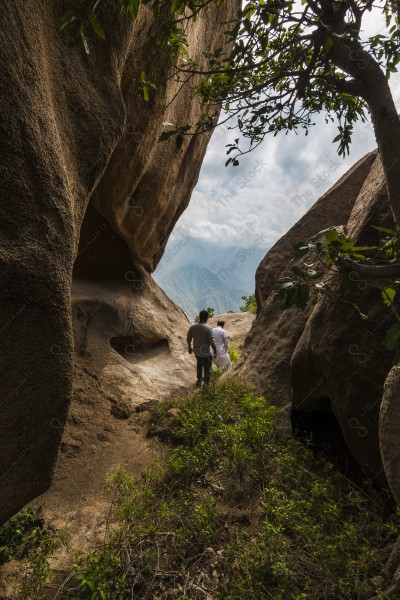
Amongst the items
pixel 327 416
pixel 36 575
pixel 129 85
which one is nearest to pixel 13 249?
pixel 36 575

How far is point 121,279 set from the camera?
12.0m

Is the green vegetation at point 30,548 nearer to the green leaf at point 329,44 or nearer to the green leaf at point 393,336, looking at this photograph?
the green leaf at point 393,336

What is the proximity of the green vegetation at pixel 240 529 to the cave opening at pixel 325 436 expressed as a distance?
19.7 inches

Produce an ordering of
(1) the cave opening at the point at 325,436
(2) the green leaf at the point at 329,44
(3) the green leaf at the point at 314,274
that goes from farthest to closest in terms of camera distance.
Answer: (1) the cave opening at the point at 325,436 → (2) the green leaf at the point at 329,44 → (3) the green leaf at the point at 314,274

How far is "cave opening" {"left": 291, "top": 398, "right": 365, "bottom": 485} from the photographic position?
5.40 m

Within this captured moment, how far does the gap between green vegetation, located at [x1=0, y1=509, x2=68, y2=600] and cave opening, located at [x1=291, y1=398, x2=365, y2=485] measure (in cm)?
374

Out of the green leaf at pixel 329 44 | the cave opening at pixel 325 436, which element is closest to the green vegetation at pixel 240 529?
the cave opening at pixel 325 436

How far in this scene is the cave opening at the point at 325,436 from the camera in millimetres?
5402

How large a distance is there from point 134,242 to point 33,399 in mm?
8331

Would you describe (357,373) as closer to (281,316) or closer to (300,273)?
(300,273)

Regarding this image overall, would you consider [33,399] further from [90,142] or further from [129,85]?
[129,85]

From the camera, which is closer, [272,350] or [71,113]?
[71,113]

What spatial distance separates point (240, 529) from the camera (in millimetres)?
4020

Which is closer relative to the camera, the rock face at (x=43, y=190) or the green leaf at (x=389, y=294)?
the green leaf at (x=389, y=294)
